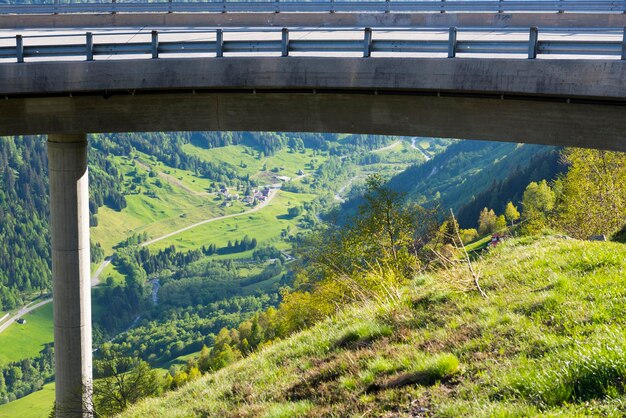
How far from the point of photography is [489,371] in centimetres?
861

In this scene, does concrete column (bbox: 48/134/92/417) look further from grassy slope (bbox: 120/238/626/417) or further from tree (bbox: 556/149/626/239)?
tree (bbox: 556/149/626/239)

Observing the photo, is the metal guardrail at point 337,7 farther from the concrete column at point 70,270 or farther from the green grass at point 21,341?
the green grass at point 21,341

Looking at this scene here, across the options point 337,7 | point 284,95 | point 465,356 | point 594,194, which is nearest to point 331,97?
point 284,95

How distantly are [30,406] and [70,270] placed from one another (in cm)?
14161

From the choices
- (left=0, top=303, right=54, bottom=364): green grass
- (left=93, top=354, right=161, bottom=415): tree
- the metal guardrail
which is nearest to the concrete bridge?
(left=93, top=354, right=161, bottom=415): tree

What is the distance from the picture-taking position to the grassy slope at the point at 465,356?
7654mm

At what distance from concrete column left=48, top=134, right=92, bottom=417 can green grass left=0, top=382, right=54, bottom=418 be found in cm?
12843

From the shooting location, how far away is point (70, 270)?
A: 22469 mm

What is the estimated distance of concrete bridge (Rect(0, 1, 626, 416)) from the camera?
1750 cm

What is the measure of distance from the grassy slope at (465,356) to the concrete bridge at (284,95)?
4.85 m

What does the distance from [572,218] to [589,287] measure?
937 inches

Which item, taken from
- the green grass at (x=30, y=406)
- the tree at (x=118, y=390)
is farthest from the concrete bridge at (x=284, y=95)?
the green grass at (x=30, y=406)

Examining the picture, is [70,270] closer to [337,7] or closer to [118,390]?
[118,390]

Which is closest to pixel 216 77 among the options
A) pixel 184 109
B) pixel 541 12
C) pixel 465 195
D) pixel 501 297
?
pixel 184 109
